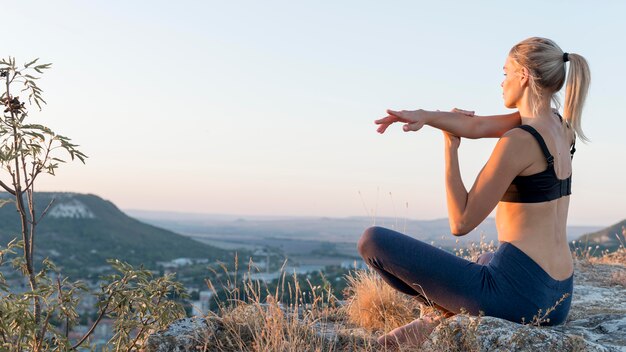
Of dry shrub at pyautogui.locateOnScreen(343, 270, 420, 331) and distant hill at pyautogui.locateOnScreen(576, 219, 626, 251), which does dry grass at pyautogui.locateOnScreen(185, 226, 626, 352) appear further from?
distant hill at pyautogui.locateOnScreen(576, 219, 626, 251)

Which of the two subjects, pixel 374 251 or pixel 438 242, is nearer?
pixel 374 251

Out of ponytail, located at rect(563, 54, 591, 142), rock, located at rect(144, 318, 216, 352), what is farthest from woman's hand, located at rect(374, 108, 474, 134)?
rock, located at rect(144, 318, 216, 352)

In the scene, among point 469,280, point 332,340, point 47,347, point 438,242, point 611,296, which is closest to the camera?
point 469,280

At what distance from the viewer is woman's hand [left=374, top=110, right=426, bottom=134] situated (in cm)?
356

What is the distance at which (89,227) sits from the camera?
62.4 m

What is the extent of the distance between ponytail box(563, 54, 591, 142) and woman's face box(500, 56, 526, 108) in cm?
24

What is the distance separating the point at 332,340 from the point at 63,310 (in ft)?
5.12

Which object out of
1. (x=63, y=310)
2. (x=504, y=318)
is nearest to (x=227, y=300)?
(x=63, y=310)

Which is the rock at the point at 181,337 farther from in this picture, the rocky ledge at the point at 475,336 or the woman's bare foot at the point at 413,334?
the woman's bare foot at the point at 413,334

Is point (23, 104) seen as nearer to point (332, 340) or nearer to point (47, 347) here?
point (47, 347)

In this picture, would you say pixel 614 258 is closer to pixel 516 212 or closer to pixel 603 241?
pixel 516 212

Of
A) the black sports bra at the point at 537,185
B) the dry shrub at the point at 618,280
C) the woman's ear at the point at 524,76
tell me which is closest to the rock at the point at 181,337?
the black sports bra at the point at 537,185

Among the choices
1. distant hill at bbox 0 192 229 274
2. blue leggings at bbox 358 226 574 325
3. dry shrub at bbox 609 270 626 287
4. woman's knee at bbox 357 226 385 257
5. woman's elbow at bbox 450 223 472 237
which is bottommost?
distant hill at bbox 0 192 229 274

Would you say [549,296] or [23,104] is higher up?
[23,104]
